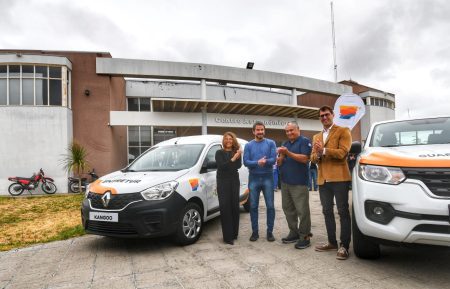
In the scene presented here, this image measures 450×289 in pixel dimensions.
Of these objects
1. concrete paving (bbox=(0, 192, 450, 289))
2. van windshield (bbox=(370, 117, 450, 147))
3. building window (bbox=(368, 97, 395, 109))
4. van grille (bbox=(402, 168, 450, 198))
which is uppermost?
building window (bbox=(368, 97, 395, 109))

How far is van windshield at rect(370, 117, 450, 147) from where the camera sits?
12.3 ft

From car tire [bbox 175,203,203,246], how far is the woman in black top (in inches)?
16.0

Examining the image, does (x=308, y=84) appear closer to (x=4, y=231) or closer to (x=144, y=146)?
(x=144, y=146)

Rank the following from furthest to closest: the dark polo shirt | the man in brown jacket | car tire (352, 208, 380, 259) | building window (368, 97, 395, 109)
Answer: building window (368, 97, 395, 109) → the dark polo shirt → the man in brown jacket → car tire (352, 208, 380, 259)

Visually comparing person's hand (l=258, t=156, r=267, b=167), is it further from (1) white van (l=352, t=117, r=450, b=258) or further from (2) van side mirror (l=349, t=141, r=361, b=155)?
(1) white van (l=352, t=117, r=450, b=258)

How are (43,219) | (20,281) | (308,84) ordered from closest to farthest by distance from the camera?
(20,281) → (43,219) → (308,84)

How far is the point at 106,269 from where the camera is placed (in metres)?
3.83

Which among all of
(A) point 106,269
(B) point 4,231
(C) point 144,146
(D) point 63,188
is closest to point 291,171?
(A) point 106,269

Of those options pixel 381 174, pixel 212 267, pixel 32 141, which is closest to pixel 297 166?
pixel 381 174

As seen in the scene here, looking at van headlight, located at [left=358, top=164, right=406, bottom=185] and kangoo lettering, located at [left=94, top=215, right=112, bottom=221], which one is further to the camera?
kangoo lettering, located at [left=94, top=215, right=112, bottom=221]

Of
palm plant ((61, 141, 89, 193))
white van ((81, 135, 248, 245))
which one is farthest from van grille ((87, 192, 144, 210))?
palm plant ((61, 141, 89, 193))

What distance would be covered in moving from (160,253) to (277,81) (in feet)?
59.2

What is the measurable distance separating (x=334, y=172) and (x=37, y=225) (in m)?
6.40

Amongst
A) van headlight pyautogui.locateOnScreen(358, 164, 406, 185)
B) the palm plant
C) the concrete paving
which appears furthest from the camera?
the palm plant
